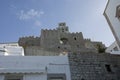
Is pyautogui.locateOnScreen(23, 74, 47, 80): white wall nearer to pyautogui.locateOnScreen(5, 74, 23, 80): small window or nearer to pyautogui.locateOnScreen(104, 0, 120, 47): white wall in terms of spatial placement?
pyautogui.locateOnScreen(5, 74, 23, 80): small window

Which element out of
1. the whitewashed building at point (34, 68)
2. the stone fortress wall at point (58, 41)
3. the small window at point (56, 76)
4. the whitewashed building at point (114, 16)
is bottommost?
the small window at point (56, 76)

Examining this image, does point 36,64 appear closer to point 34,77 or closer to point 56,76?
point 34,77

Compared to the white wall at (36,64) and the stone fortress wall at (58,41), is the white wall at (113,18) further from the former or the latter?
the stone fortress wall at (58,41)

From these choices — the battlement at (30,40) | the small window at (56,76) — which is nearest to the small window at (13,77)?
the small window at (56,76)

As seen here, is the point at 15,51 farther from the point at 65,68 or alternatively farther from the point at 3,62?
the point at 65,68

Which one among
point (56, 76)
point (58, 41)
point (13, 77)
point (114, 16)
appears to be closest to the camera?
point (13, 77)

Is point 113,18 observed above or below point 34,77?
above

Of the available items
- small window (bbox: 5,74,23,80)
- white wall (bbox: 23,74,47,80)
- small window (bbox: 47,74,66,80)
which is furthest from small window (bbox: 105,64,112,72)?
small window (bbox: 5,74,23,80)

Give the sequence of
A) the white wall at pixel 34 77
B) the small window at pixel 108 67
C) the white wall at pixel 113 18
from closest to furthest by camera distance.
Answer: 1. the white wall at pixel 34 77
2. the small window at pixel 108 67
3. the white wall at pixel 113 18

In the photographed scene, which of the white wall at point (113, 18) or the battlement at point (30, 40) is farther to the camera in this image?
the battlement at point (30, 40)

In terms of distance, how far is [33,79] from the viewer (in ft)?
46.6

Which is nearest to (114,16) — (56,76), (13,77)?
(56,76)

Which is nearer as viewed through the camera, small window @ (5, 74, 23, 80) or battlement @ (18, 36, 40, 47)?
small window @ (5, 74, 23, 80)

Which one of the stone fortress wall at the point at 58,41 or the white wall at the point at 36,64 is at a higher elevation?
the stone fortress wall at the point at 58,41
